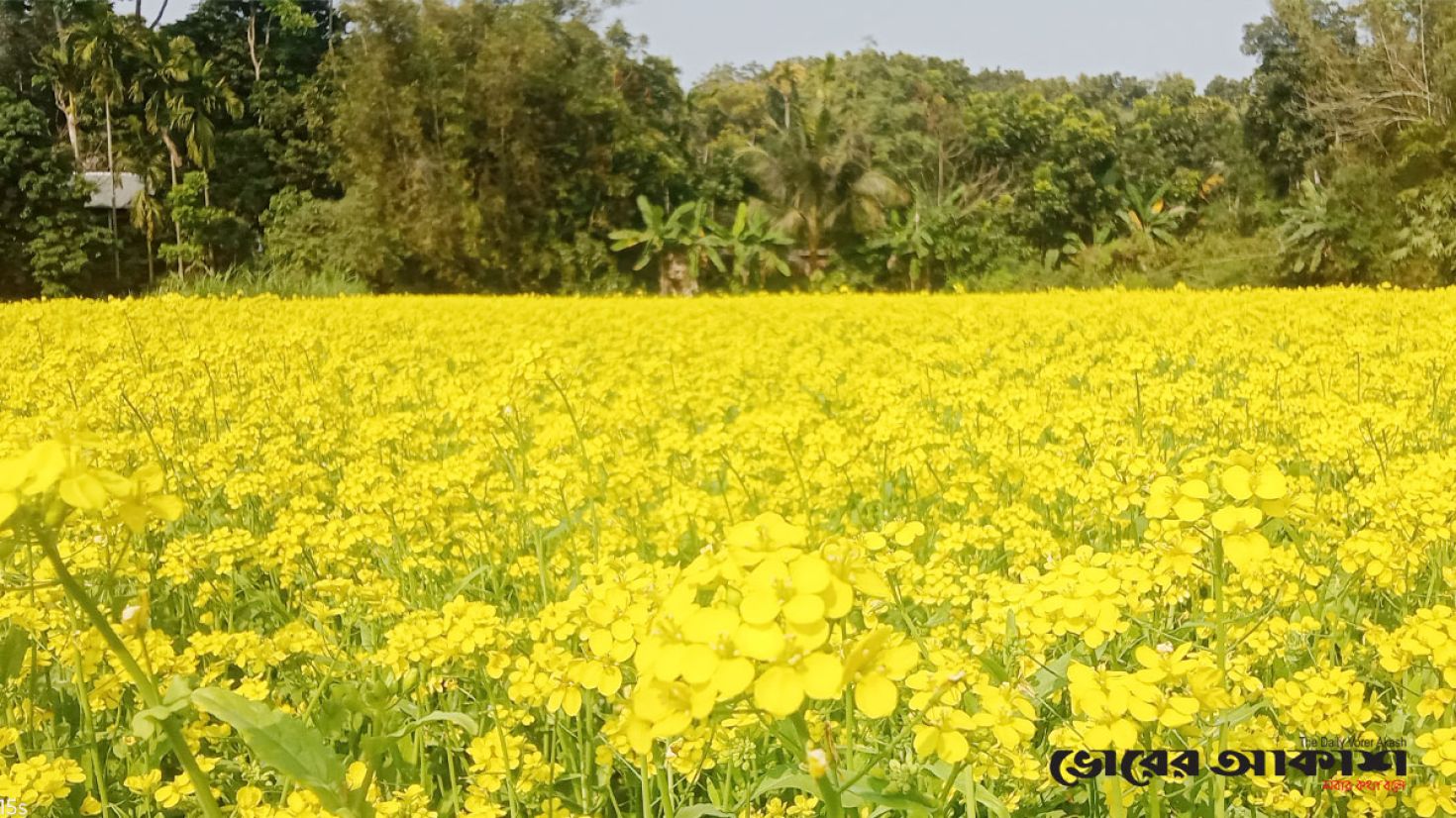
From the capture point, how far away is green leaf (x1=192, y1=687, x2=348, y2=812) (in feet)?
3.14

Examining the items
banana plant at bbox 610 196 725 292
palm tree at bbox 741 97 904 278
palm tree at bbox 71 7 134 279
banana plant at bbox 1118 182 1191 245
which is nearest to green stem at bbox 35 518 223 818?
banana plant at bbox 610 196 725 292

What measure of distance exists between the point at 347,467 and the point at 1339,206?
21047mm

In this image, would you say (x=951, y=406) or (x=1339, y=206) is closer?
(x=951, y=406)

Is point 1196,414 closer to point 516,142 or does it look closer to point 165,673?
point 165,673

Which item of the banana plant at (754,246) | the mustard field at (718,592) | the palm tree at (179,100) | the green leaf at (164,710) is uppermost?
the palm tree at (179,100)

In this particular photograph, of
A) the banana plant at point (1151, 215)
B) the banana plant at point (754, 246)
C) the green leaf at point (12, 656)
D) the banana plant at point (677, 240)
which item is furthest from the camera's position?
the banana plant at point (1151, 215)

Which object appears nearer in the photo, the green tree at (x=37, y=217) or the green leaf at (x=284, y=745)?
the green leaf at (x=284, y=745)

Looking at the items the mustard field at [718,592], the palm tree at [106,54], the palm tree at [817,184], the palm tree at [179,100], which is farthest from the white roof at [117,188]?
the mustard field at [718,592]

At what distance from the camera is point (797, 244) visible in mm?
24953

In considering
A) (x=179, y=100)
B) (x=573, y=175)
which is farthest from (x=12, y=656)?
(x=179, y=100)

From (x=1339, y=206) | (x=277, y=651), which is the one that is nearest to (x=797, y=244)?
(x=1339, y=206)

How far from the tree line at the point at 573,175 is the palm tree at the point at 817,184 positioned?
0.23 ft

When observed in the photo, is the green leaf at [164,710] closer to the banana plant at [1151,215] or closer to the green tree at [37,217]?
the green tree at [37,217]

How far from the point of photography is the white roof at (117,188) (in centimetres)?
2392
